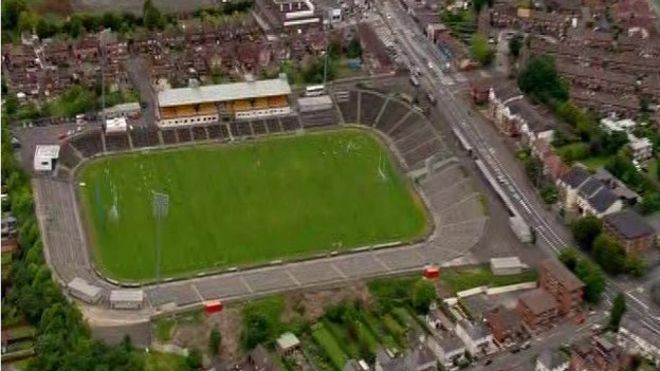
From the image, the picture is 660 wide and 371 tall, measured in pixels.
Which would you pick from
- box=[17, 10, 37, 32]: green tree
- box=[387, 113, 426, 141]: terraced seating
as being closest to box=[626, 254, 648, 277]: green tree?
box=[387, 113, 426, 141]: terraced seating

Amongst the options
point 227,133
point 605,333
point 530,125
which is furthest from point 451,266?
point 227,133

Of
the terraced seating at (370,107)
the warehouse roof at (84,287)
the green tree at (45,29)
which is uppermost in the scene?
the green tree at (45,29)

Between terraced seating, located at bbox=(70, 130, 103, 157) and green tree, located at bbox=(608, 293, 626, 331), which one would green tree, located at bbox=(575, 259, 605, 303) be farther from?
terraced seating, located at bbox=(70, 130, 103, 157)

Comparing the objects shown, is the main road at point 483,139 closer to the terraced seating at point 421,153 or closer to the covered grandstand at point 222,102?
the terraced seating at point 421,153

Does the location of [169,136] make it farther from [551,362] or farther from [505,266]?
[551,362]

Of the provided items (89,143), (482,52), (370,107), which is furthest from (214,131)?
(482,52)

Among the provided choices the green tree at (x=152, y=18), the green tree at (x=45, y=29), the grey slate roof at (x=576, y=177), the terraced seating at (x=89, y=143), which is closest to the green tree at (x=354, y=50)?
the green tree at (x=152, y=18)
